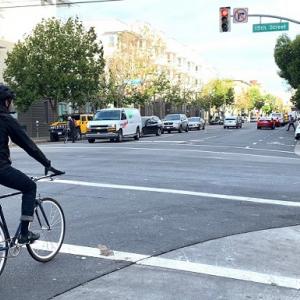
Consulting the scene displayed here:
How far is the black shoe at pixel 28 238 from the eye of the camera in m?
5.50

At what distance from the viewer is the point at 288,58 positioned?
5678 centimetres

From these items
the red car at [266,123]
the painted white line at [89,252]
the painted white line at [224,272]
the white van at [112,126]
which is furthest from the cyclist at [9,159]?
the red car at [266,123]

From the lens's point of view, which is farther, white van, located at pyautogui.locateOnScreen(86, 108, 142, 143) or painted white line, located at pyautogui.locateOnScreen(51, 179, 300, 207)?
white van, located at pyautogui.locateOnScreen(86, 108, 142, 143)

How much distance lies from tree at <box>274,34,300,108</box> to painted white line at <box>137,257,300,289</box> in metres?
48.5

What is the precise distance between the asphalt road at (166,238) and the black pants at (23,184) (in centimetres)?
63

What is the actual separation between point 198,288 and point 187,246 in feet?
5.09

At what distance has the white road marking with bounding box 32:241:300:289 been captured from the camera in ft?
17.6

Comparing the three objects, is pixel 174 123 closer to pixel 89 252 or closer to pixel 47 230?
pixel 89 252

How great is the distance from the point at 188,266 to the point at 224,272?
0.40 metres

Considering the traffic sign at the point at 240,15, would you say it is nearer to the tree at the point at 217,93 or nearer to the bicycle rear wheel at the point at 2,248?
the bicycle rear wheel at the point at 2,248

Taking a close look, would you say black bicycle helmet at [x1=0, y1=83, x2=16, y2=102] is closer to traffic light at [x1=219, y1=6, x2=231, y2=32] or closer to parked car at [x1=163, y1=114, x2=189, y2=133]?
traffic light at [x1=219, y1=6, x2=231, y2=32]

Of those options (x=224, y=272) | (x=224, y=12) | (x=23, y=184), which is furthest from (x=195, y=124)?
(x=23, y=184)

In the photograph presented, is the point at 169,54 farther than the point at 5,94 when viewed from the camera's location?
Yes

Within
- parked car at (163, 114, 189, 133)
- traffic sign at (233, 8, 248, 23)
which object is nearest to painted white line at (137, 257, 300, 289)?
traffic sign at (233, 8, 248, 23)
